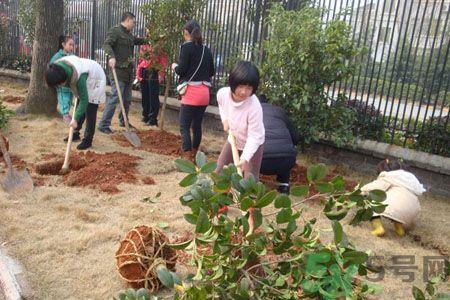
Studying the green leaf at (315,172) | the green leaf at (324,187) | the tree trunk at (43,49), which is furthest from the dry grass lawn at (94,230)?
the tree trunk at (43,49)

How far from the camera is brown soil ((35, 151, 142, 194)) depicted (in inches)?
183

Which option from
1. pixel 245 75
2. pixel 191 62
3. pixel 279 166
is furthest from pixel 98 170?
pixel 245 75

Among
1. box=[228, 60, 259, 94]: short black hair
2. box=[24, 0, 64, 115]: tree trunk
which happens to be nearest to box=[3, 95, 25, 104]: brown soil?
box=[24, 0, 64, 115]: tree trunk

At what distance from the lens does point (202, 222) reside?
1891mm

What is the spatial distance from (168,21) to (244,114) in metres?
3.36

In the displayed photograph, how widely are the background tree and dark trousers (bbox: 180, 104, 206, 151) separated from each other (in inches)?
54.6

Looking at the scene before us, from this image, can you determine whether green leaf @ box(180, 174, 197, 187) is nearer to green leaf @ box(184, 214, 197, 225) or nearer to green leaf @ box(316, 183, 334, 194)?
green leaf @ box(184, 214, 197, 225)

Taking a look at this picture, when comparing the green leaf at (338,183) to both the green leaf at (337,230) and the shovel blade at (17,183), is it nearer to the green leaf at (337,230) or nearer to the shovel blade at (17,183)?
the green leaf at (337,230)

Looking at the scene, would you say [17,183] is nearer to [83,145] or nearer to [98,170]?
[98,170]

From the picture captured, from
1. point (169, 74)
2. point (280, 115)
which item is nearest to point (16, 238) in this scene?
point (280, 115)

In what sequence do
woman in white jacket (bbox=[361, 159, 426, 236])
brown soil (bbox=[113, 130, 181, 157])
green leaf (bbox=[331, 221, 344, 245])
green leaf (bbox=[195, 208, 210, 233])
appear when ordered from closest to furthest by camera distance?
green leaf (bbox=[331, 221, 344, 245]) → green leaf (bbox=[195, 208, 210, 233]) → woman in white jacket (bbox=[361, 159, 426, 236]) → brown soil (bbox=[113, 130, 181, 157])

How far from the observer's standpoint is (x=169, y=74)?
6.98m

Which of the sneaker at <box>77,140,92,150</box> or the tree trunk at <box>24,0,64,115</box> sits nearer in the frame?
the sneaker at <box>77,140,92,150</box>

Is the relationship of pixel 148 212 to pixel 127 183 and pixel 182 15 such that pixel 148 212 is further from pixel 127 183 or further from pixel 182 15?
pixel 182 15
